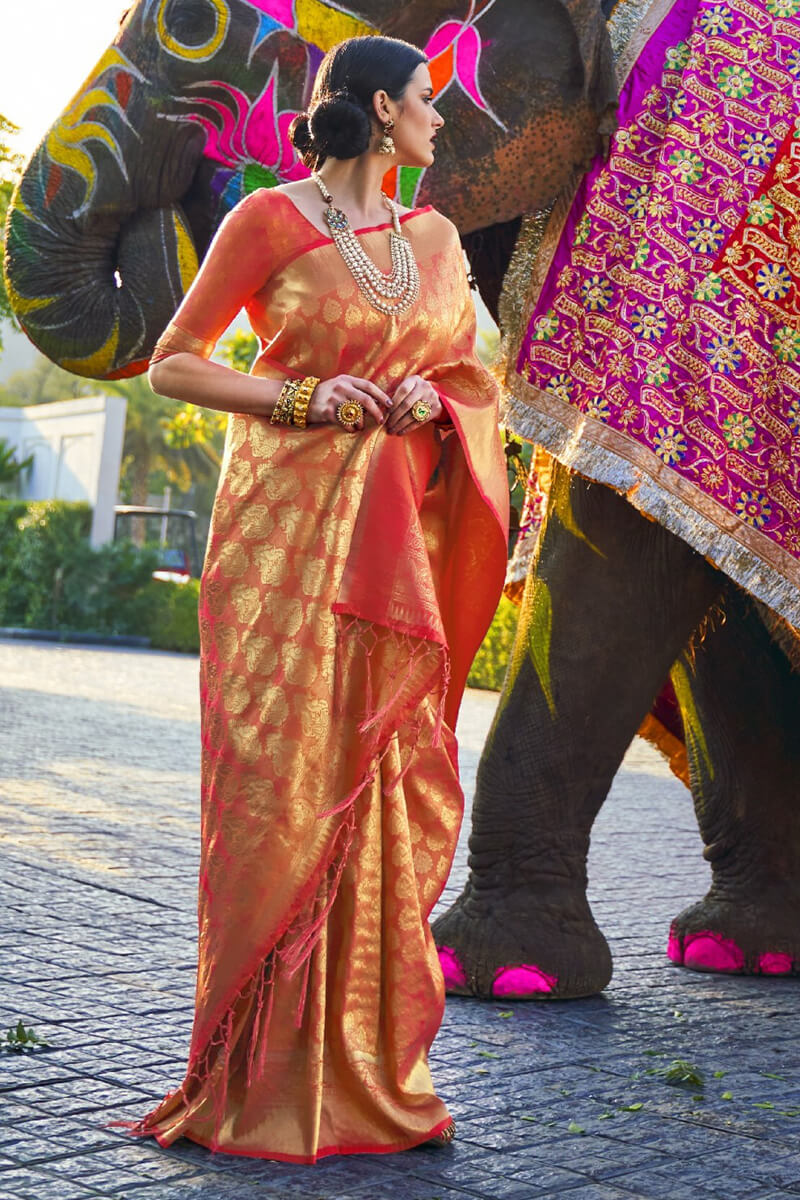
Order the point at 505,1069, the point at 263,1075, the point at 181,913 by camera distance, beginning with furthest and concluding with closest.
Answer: the point at 181,913 < the point at 505,1069 < the point at 263,1075

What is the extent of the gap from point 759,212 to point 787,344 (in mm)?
289

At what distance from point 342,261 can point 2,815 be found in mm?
3654

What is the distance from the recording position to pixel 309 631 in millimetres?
2680

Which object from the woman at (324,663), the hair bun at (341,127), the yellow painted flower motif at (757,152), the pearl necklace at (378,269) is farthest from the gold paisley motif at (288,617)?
the yellow painted flower motif at (757,152)

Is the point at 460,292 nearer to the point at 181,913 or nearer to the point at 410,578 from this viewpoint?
the point at 410,578

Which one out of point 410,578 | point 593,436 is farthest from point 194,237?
point 410,578

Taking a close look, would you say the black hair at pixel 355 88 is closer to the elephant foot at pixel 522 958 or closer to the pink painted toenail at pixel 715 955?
the elephant foot at pixel 522 958

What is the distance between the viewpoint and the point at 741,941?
4.29 metres

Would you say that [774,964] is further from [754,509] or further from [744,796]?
[754,509]

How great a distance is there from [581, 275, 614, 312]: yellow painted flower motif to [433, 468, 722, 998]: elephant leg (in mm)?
369

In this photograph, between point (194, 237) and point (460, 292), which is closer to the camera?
point (460, 292)

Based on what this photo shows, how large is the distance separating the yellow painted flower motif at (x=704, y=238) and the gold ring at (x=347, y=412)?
1428 millimetres

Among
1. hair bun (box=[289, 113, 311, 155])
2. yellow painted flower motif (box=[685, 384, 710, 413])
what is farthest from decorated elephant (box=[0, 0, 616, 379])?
hair bun (box=[289, 113, 311, 155])

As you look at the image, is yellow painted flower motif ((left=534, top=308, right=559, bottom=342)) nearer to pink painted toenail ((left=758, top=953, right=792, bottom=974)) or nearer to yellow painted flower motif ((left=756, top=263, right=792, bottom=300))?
yellow painted flower motif ((left=756, top=263, right=792, bottom=300))
